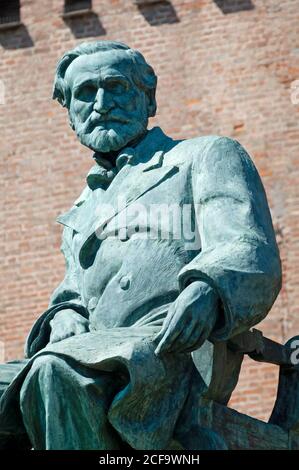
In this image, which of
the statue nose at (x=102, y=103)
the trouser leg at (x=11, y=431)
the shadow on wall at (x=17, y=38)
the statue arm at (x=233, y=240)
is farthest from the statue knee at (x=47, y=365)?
the shadow on wall at (x=17, y=38)

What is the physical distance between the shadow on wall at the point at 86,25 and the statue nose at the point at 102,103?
59.0ft

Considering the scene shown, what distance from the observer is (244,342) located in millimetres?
8609

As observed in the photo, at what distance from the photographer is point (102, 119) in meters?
9.01

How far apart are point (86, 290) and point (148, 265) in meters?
0.34

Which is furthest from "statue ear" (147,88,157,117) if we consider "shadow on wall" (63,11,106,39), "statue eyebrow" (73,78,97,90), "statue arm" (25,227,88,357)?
"shadow on wall" (63,11,106,39)

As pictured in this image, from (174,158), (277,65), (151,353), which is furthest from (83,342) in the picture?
(277,65)

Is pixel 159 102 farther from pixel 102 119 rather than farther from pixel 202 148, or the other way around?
pixel 202 148

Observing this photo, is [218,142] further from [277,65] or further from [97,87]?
[277,65]

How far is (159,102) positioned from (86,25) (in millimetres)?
1650

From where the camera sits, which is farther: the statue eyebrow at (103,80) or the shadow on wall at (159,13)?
the shadow on wall at (159,13)

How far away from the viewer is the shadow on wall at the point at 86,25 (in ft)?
88.6

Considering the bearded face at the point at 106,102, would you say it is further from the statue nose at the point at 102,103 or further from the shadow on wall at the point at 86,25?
the shadow on wall at the point at 86,25
